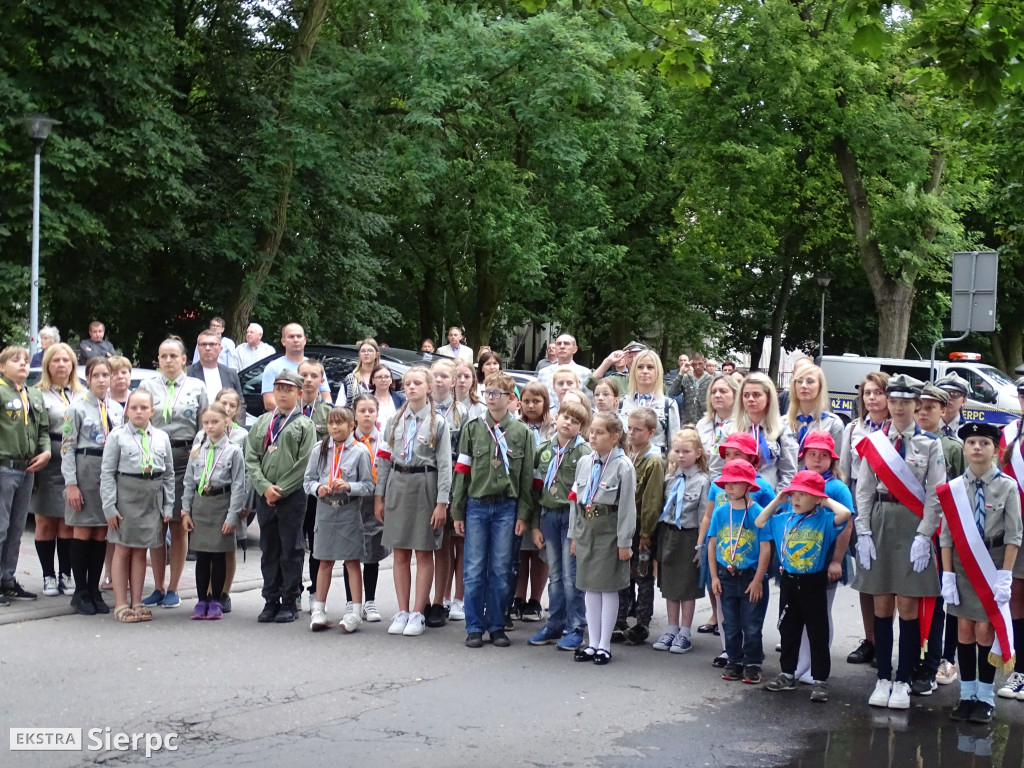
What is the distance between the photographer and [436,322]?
145ft

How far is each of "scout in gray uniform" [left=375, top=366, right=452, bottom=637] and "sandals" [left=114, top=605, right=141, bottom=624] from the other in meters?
1.79

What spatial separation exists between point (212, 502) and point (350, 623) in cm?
135

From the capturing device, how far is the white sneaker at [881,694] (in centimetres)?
686

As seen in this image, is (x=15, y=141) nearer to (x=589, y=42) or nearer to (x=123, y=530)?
(x=589, y=42)

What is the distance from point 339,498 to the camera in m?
8.49

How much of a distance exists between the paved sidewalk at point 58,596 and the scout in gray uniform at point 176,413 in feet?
1.22

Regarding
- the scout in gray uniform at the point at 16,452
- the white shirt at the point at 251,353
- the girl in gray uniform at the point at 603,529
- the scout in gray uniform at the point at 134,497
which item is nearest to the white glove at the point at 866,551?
the girl in gray uniform at the point at 603,529

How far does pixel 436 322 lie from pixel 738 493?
3714 cm

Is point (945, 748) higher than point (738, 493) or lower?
lower

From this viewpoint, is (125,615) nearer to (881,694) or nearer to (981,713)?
(881,694)

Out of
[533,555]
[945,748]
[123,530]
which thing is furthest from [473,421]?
[945,748]

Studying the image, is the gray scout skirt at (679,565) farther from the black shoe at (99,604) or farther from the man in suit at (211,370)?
the man in suit at (211,370)

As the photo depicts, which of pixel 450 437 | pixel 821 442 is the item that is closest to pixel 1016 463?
pixel 821 442

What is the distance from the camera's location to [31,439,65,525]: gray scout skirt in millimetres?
9219
